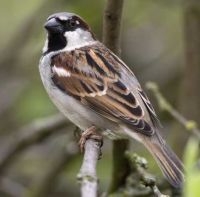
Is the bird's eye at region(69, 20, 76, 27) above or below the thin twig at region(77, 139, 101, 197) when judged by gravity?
above

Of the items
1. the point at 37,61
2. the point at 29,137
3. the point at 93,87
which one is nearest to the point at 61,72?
the point at 93,87

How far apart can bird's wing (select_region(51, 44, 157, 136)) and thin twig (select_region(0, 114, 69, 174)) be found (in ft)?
3.21

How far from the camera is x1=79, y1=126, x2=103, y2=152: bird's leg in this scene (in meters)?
3.20

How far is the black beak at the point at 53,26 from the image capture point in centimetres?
354

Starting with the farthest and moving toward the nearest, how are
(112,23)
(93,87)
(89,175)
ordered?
(93,87) → (112,23) → (89,175)

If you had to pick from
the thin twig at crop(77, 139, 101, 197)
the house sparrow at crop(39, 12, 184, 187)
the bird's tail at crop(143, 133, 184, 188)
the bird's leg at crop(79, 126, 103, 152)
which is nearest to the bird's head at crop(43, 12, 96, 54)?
the house sparrow at crop(39, 12, 184, 187)

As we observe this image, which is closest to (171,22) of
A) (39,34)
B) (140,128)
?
(39,34)

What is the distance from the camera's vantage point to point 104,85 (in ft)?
11.5

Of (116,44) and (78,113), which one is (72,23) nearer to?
(116,44)

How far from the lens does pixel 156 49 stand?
221 inches

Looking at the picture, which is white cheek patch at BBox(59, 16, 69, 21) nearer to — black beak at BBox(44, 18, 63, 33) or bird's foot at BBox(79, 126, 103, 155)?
black beak at BBox(44, 18, 63, 33)

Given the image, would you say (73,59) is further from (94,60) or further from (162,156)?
(162,156)

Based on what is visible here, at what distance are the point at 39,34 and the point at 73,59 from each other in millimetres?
1717

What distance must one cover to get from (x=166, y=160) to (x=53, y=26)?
0.96 metres
